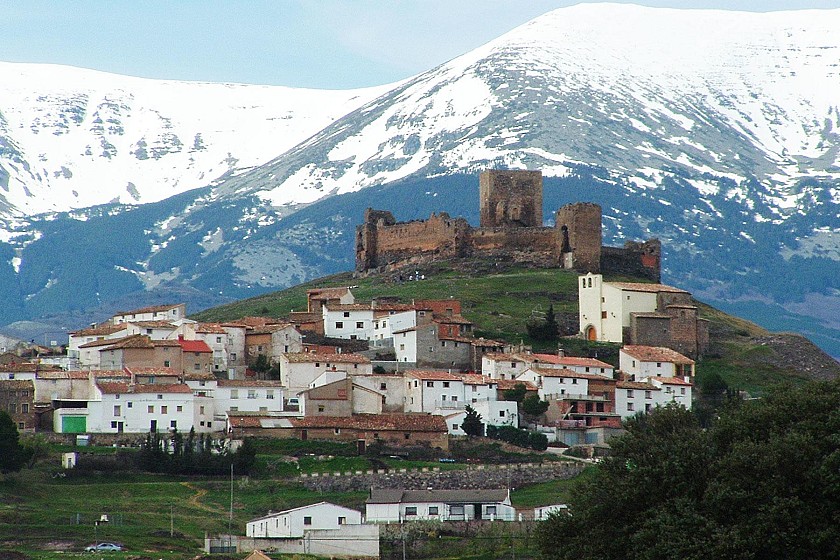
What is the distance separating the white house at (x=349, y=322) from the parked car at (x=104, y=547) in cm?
4265

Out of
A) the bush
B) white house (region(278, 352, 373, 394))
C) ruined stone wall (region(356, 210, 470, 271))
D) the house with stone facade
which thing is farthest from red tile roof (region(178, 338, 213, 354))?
ruined stone wall (region(356, 210, 470, 271))

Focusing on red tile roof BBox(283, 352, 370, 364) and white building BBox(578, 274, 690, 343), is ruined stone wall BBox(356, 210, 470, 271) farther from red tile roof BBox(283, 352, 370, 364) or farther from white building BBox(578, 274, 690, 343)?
red tile roof BBox(283, 352, 370, 364)

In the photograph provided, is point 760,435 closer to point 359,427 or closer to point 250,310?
point 359,427

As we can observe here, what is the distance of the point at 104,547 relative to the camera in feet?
227

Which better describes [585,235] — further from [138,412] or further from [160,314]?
[138,412]

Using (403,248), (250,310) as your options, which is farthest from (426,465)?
(403,248)

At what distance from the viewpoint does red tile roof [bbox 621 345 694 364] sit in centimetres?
10381

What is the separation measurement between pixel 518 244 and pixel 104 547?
7930 centimetres

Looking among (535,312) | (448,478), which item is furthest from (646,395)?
(535,312)

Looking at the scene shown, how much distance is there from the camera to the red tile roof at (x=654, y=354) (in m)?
104

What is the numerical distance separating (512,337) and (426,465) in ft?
88.9

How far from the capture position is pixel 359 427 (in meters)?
90.4

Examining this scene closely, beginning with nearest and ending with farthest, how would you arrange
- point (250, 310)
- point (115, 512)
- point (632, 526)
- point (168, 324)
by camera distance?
point (632, 526) < point (115, 512) < point (168, 324) < point (250, 310)

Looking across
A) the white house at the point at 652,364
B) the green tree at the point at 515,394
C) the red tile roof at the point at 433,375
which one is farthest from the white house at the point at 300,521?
the white house at the point at 652,364
